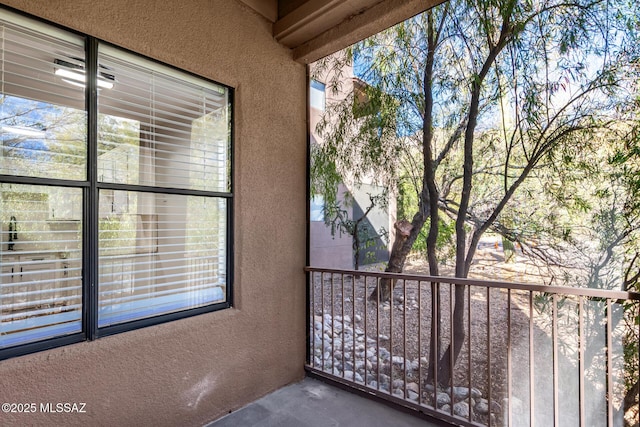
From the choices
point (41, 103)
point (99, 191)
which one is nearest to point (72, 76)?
point (41, 103)

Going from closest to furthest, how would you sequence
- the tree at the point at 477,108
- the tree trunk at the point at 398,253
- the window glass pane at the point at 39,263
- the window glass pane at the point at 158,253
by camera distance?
the window glass pane at the point at 39,263
the window glass pane at the point at 158,253
the tree at the point at 477,108
the tree trunk at the point at 398,253

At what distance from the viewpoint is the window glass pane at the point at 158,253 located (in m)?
1.72

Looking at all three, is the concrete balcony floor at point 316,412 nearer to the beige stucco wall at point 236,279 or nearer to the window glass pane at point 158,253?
the beige stucco wall at point 236,279

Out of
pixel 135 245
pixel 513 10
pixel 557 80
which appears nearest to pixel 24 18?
Result: pixel 135 245

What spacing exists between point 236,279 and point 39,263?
3.58 feet

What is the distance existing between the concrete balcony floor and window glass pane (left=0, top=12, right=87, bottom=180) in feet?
6.06

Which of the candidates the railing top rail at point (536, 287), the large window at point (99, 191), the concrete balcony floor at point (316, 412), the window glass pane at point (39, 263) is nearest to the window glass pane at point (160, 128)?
the large window at point (99, 191)

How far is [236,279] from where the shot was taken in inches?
88.2

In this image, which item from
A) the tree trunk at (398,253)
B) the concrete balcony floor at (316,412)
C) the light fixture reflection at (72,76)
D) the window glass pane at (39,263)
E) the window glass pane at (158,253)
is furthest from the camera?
the tree trunk at (398,253)

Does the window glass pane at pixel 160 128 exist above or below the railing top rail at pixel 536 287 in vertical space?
above

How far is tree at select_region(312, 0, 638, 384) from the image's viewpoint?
1912 mm

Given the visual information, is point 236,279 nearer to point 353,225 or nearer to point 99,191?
point 99,191

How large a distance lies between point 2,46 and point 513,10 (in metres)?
2.99

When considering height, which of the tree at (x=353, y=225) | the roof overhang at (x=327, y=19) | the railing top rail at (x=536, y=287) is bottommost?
the railing top rail at (x=536, y=287)
